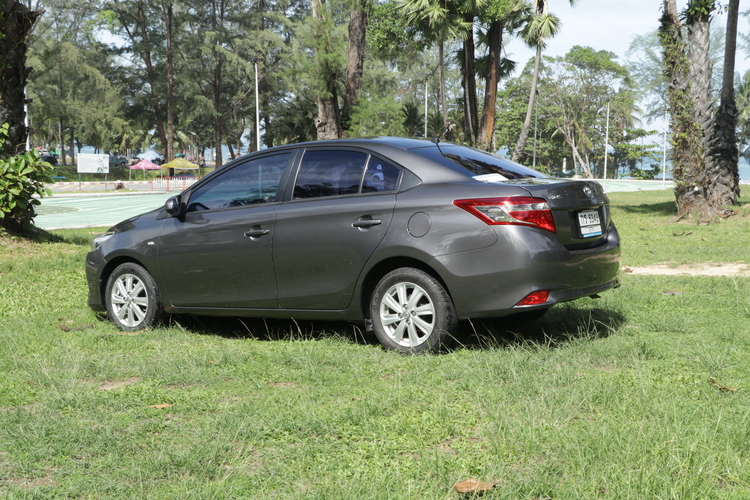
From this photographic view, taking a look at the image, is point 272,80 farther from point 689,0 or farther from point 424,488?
point 424,488

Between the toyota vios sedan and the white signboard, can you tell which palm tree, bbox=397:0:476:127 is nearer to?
the white signboard

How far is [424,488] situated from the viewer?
2861 millimetres

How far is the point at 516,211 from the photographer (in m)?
4.85

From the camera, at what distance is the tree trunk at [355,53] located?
19953mm

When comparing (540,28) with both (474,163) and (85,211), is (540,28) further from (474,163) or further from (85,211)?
(474,163)

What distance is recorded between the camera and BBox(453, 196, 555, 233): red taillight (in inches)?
191

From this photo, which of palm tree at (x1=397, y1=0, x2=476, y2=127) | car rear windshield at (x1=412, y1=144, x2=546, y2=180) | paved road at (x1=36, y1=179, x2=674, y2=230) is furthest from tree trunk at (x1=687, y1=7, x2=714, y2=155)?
palm tree at (x1=397, y1=0, x2=476, y2=127)

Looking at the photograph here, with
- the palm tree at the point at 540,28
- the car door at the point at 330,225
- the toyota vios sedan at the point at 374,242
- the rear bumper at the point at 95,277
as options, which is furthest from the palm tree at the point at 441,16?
the car door at the point at 330,225

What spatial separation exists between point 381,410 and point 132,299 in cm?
346

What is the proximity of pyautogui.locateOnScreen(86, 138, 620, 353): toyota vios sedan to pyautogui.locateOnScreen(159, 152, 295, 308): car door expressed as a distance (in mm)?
11

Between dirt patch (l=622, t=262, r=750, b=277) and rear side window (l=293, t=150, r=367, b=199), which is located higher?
rear side window (l=293, t=150, r=367, b=199)

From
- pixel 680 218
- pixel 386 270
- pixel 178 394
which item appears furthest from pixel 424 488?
pixel 680 218

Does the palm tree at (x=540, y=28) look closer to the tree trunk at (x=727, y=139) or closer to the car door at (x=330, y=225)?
the tree trunk at (x=727, y=139)

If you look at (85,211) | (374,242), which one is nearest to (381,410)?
(374,242)
